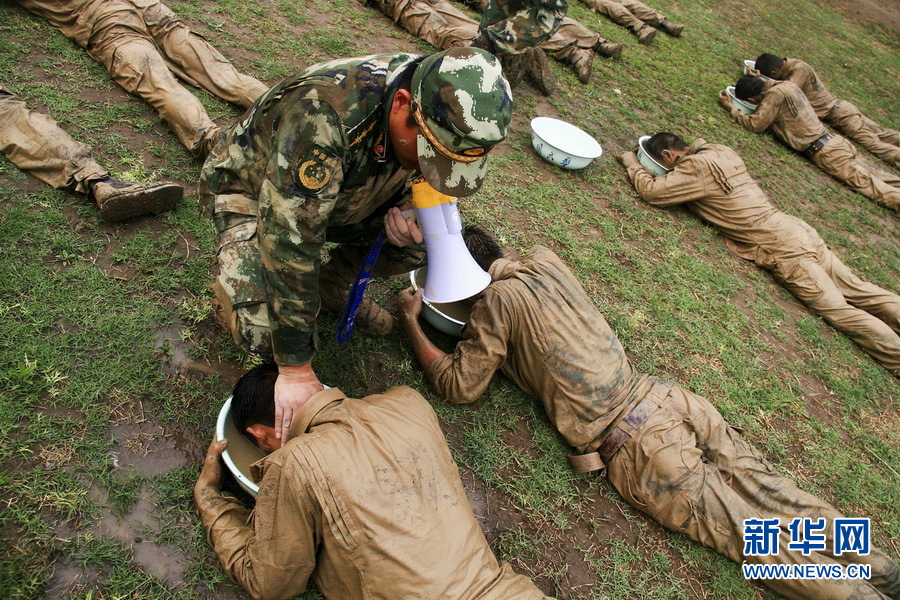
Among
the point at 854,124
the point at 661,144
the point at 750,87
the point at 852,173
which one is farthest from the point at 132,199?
the point at 854,124

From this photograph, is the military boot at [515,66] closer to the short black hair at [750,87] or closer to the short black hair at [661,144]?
the short black hair at [661,144]

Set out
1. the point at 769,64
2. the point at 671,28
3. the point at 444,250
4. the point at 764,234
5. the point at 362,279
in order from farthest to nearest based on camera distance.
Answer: the point at 671,28 < the point at 769,64 < the point at 764,234 < the point at 362,279 < the point at 444,250

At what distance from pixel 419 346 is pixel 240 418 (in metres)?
1.12

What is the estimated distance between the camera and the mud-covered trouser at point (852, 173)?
7.15 m

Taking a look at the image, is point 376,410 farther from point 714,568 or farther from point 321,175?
point 714,568

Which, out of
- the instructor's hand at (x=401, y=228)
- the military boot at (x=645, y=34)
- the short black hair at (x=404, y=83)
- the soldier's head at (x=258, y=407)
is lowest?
the soldier's head at (x=258, y=407)

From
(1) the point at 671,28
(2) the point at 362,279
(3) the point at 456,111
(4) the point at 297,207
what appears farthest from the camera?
(1) the point at 671,28

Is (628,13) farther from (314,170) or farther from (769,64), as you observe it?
(314,170)

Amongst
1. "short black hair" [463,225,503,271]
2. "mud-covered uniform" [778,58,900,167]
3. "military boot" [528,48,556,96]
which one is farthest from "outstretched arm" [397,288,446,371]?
"mud-covered uniform" [778,58,900,167]

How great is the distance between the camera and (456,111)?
1.93 metres

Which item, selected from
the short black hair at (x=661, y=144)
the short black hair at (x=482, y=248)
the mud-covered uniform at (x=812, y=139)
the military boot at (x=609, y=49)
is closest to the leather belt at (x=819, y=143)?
the mud-covered uniform at (x=812, y=139)

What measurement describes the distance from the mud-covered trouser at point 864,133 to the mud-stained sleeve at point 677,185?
537 centimetres

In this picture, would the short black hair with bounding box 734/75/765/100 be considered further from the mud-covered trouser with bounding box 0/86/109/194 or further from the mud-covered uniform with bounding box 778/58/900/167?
the mud-covered trouser with bounding box 0/86/109/194

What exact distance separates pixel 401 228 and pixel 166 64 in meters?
2.91
